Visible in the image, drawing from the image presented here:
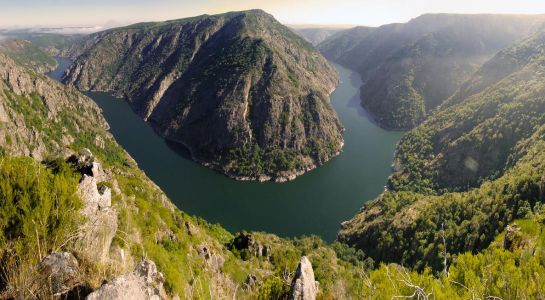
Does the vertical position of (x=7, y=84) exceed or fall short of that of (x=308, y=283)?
it falls short

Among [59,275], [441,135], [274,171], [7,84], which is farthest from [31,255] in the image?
[7,84]

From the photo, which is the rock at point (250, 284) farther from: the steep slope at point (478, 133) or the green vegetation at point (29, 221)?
the steep slope at point (478, 133)

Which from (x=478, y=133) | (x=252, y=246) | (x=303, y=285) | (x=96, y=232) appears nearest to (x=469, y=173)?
(x=478, y=133)

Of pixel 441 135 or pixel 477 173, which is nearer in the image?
pixel 477 173

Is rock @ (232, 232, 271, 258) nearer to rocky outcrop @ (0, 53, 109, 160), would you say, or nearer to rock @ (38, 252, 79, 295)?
rock @ (38, 252, 79, 295)

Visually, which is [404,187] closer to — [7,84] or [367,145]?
[367,145]

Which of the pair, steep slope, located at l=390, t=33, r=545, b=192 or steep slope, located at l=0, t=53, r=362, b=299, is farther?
steep slope, located at l=390, t=33, r=545, b=192

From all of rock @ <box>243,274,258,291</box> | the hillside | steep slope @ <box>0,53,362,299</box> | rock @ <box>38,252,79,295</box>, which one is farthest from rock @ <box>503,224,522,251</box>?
rock @ <box>38,252,79,295</box>

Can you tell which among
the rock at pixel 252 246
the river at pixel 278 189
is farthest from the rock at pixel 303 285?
the river at pixel 278 189
